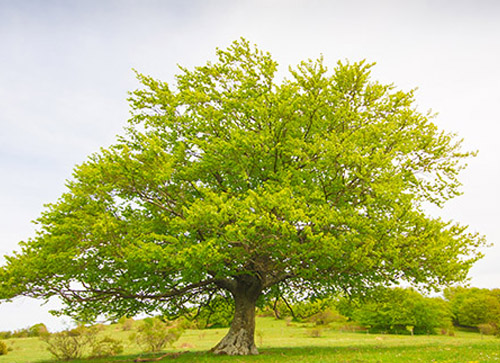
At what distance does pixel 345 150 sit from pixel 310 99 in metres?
4.07

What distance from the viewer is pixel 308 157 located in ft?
58.6

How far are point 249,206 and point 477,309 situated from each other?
65.4 meters

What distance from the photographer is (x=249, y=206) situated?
14.6 m

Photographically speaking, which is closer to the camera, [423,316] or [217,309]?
[217,309]

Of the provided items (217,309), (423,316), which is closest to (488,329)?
(423,316)

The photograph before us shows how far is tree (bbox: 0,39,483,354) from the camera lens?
15617 mm

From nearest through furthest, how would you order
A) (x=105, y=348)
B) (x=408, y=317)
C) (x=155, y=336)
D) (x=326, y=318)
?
(x=105, y=348) → (x=155, y=336) → (x=408, y=317) → (x=326, y=318)

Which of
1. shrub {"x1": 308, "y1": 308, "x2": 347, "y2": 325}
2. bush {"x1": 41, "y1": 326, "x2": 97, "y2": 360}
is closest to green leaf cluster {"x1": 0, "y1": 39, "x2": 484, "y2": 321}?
bush {"x1": 41, "y1": 326, "x2": 97, "y2": 360}

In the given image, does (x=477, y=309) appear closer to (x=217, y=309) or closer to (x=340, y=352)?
(x=340, y=352)

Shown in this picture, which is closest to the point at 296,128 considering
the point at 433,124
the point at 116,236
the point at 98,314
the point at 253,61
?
the point at 253,61

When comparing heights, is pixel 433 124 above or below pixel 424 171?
above

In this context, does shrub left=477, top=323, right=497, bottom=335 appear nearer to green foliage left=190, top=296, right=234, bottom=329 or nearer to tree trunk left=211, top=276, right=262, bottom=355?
green foliage left=190, top=296, right=234, bottom=329

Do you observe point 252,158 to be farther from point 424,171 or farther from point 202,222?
point 424,171

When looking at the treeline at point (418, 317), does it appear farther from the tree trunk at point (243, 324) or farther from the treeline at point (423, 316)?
the tree trunk at point (243, 324)
